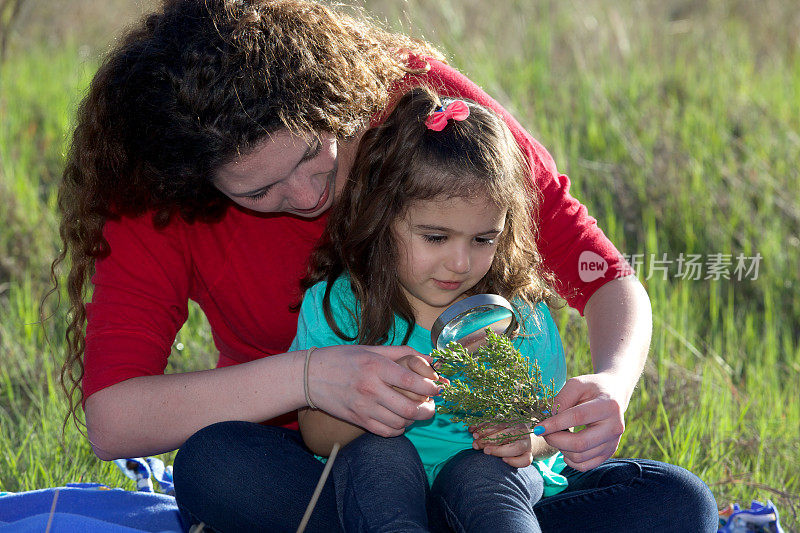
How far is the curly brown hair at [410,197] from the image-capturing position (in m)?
2.12

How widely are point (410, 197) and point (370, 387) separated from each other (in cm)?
47

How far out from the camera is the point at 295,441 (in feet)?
7.74

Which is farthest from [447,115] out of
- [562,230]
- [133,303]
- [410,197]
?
[133,303]

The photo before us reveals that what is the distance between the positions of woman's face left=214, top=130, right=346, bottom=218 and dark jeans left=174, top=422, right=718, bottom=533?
53 centimetres

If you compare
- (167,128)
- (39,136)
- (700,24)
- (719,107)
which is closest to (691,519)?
(167,128)

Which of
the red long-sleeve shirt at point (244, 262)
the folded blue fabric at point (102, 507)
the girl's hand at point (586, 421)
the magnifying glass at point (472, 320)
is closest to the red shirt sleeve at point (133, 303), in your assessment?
the red long-sleeve shirt at point (244, 262)

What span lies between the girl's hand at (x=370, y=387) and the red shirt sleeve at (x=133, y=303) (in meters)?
0.48

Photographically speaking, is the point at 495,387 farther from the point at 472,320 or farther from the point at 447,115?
the point at 447,115

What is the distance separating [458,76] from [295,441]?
3.50 ft

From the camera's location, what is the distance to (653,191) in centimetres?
432

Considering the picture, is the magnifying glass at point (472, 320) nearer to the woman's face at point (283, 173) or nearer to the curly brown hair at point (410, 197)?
the curly brown hair at point (410, 197)

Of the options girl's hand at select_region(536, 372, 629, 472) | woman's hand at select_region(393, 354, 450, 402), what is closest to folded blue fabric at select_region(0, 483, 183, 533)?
woman's hand at select_region(393, 354, 450, 402)

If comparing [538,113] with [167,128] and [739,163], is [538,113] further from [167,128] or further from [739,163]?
[167,128]

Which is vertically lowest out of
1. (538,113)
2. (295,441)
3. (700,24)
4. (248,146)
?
(295,441)
